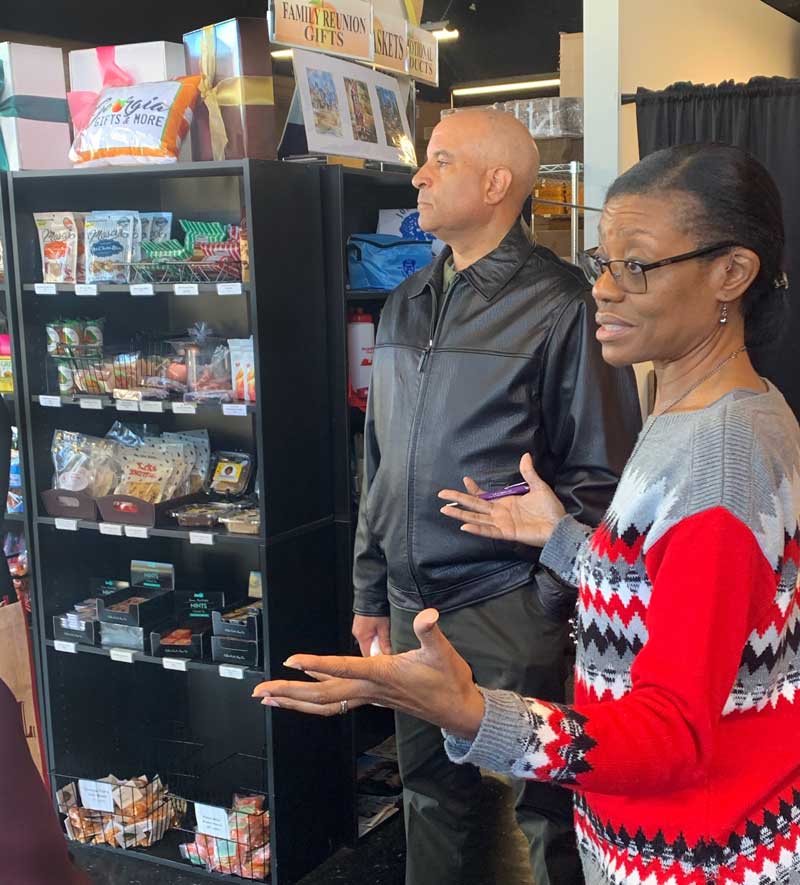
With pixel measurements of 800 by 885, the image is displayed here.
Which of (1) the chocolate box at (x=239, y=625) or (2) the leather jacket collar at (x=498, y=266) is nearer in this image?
(2) the leather jacket collar at (x=498, y=266)

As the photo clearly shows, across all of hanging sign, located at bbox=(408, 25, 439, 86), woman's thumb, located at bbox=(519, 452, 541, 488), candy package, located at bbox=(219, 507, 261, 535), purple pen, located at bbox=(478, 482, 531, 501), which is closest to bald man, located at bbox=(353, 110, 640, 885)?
purple pen, located at bbox=(478, 482, 531, 501)

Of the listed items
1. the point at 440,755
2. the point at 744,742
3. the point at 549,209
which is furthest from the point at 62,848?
the point at 549,209

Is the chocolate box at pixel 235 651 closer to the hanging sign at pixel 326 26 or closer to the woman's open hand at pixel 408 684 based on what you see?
the hanging sign at pixel 326 26

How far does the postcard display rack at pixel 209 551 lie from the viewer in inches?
122

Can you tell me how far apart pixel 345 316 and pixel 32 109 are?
4.19ft

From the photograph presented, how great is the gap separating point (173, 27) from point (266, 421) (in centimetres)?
943

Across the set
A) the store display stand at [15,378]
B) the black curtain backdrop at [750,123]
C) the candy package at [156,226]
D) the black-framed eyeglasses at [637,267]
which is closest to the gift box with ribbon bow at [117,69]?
the candy package at [156,226]

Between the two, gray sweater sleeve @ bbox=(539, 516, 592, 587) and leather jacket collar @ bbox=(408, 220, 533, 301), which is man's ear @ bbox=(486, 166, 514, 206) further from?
gray sweater sleeve @ bbox=(539, 516, 592, 587)

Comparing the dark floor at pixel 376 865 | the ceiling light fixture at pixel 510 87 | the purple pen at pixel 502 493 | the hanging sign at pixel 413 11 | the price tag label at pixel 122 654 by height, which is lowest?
the dark floor at pixel 376 865

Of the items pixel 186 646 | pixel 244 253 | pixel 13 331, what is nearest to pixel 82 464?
pixel 13 331

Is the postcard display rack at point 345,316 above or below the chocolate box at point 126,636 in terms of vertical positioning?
above

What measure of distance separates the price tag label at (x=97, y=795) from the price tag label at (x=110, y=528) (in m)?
0.89

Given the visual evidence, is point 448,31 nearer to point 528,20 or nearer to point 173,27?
point 528,20

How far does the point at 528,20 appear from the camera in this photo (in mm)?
12664
